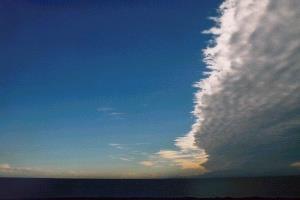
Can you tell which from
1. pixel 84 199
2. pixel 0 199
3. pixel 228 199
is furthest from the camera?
pixel 0 199

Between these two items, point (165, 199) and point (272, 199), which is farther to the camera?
point (165, 199)

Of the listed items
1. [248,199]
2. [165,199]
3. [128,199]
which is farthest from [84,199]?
[248,199]

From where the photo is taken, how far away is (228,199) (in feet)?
102

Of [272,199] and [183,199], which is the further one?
[183,199]

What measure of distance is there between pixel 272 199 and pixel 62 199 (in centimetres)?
1745

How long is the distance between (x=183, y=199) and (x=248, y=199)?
209 inches

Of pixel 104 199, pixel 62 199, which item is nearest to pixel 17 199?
pixel 62 199

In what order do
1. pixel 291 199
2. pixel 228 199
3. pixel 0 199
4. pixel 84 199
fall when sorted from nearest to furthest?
1. pixel 291 199
2. pixel 228 199
3. pixel 84 199
4. pixel 0 199

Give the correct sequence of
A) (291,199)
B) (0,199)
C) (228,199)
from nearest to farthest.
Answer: (291,199) → (228,199) → (0,199)

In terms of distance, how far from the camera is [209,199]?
32406 mm

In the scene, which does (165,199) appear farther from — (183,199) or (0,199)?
(0,199)

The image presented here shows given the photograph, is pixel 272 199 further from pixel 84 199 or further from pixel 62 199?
pixel 62 199

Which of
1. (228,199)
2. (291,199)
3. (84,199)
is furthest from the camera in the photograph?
(84,199)

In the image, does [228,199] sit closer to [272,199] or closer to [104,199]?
[272,199]
